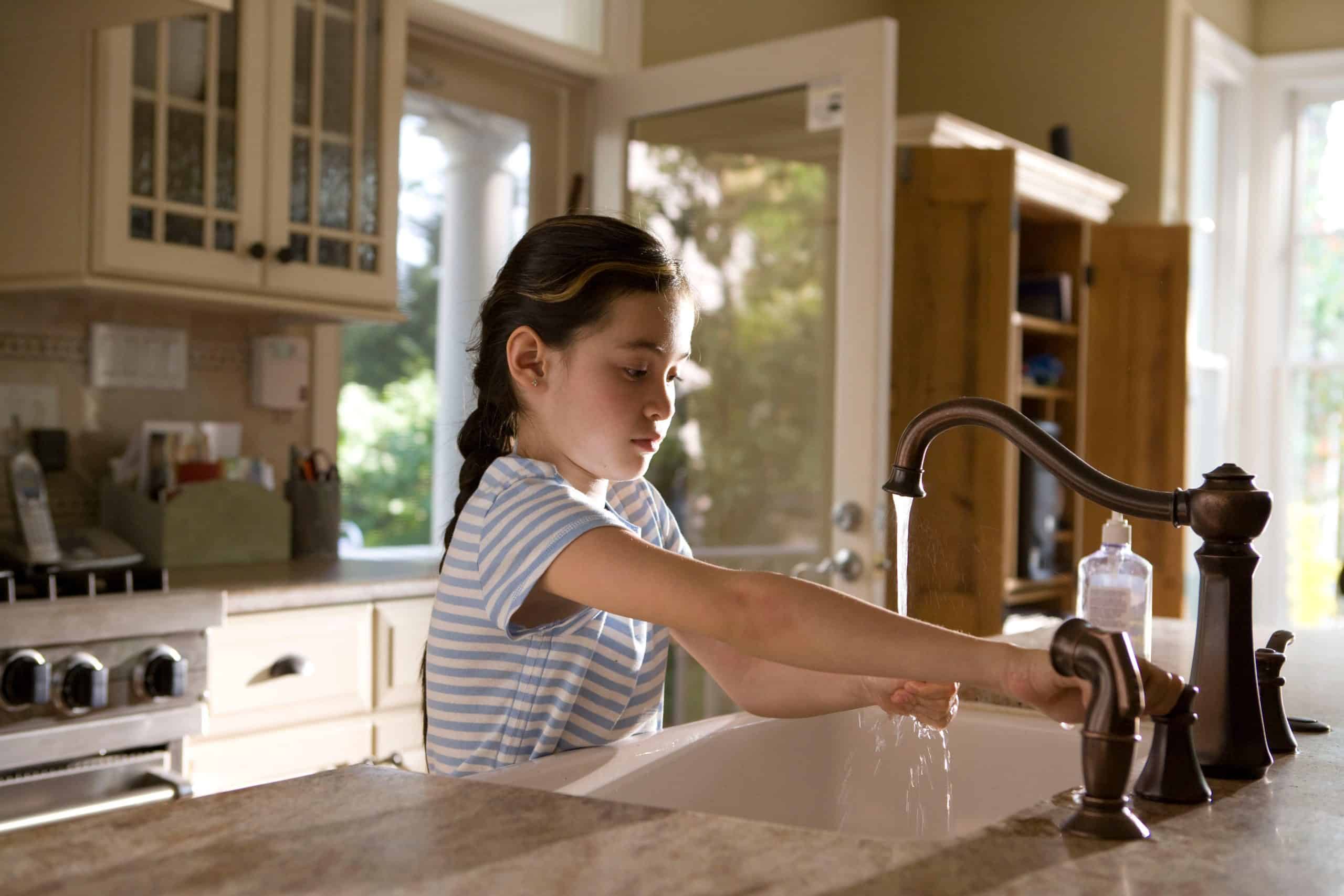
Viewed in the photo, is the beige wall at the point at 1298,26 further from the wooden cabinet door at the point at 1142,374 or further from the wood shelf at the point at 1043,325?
the wood shelf at the point at 1043,325

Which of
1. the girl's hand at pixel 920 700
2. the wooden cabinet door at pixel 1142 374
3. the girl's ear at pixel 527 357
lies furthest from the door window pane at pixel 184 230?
the wooden cabinet door at pixel 1142 374

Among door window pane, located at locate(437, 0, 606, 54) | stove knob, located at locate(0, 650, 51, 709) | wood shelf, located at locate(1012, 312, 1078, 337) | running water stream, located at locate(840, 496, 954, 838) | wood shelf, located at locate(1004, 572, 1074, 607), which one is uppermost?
door window pane, located at locate(437, 0, 606, 54)

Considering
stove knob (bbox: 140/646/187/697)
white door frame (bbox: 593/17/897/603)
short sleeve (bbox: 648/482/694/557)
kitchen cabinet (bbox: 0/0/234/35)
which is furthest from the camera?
white door frame (bbox: 593/17/897/603)

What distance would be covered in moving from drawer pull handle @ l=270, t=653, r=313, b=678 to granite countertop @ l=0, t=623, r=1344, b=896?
1.45 metres

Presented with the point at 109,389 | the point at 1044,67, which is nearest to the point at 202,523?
the point at 109,389

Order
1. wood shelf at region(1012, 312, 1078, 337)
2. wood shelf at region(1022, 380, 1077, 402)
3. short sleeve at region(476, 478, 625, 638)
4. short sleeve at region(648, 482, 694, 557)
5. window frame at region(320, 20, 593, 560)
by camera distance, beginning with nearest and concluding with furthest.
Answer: short sleeve at region(476, 478, 625, 638)
short sleeve at region(648, 482, 694, 557)
window frame at region(320, 20, 593, 560)
wood shelf at region(1012, 312, 1078, 337)
wood shelf at region(1022, 380, 1077, 402)

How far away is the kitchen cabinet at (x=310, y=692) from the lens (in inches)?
82.9

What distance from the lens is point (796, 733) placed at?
47.2 inches

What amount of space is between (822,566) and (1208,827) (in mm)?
2145

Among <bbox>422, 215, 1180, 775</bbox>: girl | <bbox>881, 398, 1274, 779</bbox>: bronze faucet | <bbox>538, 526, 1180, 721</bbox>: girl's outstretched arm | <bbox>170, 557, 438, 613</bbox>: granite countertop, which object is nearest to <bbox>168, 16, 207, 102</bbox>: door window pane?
<bbox>170, 557, 438, 613</bbox>: granite countertop

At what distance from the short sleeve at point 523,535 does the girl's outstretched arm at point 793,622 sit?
0.01 meters

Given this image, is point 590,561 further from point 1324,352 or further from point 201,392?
point 1324,352

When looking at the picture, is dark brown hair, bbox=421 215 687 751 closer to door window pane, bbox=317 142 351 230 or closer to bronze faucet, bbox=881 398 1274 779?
bronze faucet, bbox=881 398 1274 779

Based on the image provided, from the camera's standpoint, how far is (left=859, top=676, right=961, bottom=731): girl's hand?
3.19ft
